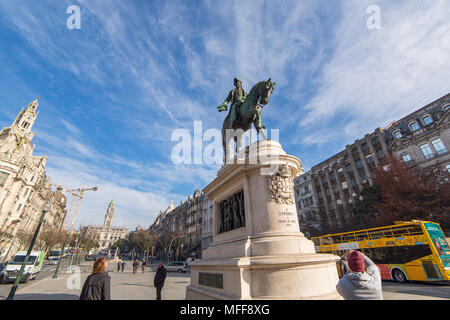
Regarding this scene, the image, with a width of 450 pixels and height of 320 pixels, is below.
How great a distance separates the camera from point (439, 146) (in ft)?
96.2

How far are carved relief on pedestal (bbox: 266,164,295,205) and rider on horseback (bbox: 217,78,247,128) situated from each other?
3630mm

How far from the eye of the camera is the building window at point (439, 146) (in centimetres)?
2877

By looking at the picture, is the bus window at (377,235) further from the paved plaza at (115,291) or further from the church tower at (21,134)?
the church tower at (21,134)

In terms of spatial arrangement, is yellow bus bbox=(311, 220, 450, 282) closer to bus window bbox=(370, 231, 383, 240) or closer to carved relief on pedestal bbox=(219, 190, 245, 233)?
bus window bbox=(370, 231, 383, 240)

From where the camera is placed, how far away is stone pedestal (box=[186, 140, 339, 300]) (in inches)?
187

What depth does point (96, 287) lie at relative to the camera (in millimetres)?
3709

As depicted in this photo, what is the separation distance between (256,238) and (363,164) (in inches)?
1631

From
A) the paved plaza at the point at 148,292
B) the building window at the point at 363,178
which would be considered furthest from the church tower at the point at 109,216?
the building window at the point at 363,178

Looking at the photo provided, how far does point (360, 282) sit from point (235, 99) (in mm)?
8325

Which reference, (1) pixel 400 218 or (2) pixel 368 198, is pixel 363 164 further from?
(1) pixel 400 218

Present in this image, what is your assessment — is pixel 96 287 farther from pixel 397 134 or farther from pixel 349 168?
pixel 349 168

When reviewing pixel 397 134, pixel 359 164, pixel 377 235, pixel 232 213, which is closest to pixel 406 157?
pixel 397 134

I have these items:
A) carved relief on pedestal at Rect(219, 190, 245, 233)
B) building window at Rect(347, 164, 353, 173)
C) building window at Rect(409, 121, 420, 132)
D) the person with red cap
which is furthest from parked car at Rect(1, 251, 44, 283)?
building window at Rect(409, 121, 420, 132)
